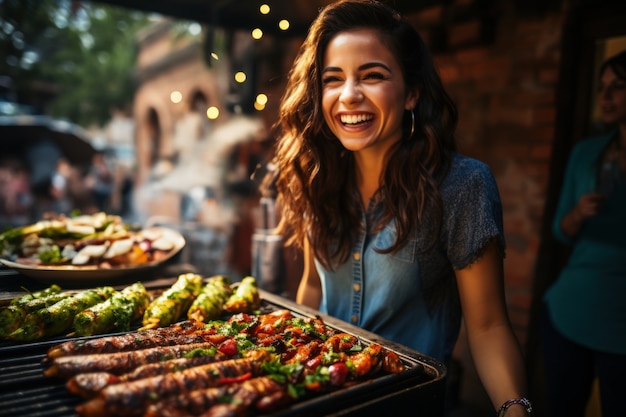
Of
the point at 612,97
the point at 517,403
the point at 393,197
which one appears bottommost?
the point at 517,403

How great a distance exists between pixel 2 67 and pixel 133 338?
971cm

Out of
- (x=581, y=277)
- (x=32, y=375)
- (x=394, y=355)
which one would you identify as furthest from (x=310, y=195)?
(x=581, y=277)

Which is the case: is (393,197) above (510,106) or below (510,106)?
below

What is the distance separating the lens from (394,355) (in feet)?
5.87

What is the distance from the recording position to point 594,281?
3.34 metres

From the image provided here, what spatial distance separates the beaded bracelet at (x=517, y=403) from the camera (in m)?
1.80

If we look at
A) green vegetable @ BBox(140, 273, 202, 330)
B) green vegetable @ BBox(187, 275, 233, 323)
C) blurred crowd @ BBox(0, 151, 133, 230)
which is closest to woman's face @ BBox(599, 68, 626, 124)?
green vegetable @ BBox(187, 275, 233, 323)

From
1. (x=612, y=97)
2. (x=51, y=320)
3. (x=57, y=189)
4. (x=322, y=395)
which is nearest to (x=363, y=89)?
(x=322, y=395)

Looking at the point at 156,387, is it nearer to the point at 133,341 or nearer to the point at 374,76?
the point at 133,341

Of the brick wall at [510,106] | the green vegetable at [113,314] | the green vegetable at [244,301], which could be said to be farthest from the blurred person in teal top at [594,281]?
the green vegetable at [113,314]

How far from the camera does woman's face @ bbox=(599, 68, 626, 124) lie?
3.51 m

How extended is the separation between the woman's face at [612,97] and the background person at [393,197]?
6.36 ft

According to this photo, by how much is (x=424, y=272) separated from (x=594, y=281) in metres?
1.80

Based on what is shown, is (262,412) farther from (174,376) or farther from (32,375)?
(32,375)
